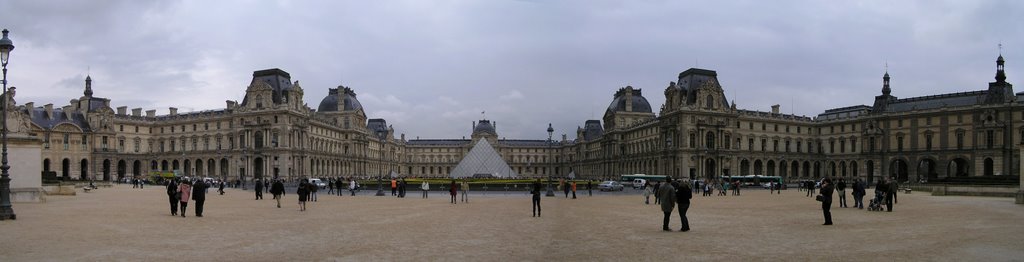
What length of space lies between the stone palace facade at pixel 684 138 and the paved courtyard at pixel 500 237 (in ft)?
192

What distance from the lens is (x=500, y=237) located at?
15.8 meters

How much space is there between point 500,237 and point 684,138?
72089mm

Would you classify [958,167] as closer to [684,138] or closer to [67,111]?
[684,138]

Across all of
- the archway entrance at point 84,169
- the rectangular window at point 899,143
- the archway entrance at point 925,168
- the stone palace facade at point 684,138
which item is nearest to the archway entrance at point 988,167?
the stone palace facade at point 684,138

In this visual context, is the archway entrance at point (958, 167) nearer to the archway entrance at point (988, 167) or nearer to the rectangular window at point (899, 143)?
the archway entrance at point (988, 167)

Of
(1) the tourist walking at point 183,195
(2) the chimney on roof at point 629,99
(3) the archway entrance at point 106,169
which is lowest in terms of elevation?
(3) the archway entrance at point 106,169

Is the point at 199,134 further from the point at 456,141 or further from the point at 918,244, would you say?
the point at 918,244

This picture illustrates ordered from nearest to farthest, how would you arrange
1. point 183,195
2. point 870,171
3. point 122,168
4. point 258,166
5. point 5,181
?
1. point 5,181
2. point 183,195
3. point 870,171
4. point 258,166
5. point 122,168

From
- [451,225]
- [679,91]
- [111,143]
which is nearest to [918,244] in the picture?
[451,225]

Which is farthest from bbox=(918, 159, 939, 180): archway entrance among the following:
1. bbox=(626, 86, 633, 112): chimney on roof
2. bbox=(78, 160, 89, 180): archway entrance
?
bbox=(78, 160, 89, 180): archway entrance

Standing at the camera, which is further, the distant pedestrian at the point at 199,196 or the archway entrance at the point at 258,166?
the archway entrance at the point at 258,166

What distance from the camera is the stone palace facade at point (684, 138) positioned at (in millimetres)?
80938

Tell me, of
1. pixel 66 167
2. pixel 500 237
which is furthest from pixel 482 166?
pixel 500 237

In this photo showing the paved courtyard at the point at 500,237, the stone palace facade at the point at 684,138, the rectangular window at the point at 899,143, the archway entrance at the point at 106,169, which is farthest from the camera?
the archway entrance at the point at 106,169
